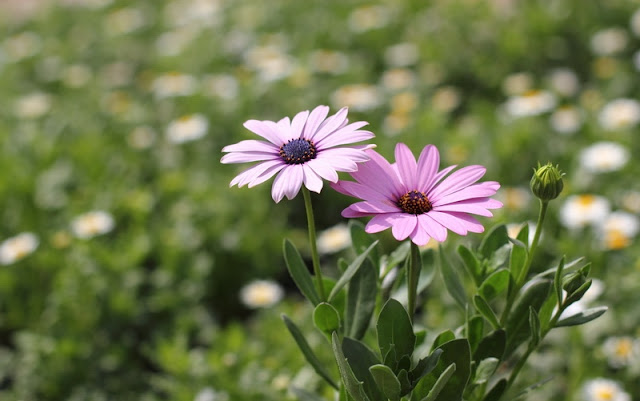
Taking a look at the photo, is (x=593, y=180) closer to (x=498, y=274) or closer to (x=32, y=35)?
(x=498, y=274)

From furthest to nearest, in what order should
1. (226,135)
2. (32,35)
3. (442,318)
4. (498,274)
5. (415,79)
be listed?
1. (32,35)
2. (415,79)
3. (226,135)
4. (442,318)
5. (498,274)

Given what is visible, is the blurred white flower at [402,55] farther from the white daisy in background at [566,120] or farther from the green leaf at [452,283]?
the green leaf at [452,283]

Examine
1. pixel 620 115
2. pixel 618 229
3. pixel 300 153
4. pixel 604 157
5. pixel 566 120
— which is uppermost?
pixel 566 120

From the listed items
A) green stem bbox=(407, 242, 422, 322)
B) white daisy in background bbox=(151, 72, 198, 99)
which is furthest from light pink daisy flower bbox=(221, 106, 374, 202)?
white daisy in background bbox=(151, 72, 198, 99)

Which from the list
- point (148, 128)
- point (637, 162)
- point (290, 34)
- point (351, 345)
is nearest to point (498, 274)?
point (351, 345)

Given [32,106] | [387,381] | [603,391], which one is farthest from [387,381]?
[32,106]

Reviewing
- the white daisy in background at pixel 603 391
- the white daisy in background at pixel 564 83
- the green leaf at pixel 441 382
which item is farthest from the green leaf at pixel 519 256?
the white daisy in background at pixel 564 83

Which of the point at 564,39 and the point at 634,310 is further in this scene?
the point at 564,39

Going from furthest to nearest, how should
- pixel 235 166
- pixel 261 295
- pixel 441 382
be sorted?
1. pixel 235 166
2. pixel 261 295
3. pixel 441 382

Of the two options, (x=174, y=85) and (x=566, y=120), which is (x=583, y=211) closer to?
(x=566, y=120)
